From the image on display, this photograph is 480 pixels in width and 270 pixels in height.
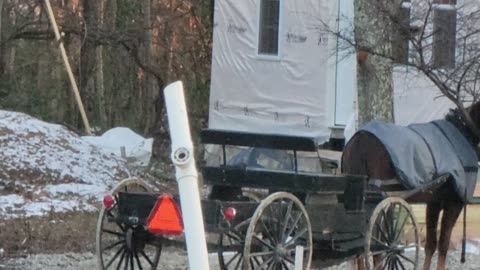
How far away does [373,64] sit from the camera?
15.5 metres

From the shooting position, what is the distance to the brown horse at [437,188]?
971 cm

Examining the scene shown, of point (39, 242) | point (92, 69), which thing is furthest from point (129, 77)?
point (39, 242)

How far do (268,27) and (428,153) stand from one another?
11252mm

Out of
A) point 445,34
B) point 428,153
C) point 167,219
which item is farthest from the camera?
point 445,34

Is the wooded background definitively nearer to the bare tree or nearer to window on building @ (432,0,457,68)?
window on building @ (432,0,457,68)

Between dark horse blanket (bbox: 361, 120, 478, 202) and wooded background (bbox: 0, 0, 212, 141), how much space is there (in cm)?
1377

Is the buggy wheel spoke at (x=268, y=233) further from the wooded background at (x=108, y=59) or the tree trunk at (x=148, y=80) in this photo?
the tree trunk at (x=148, y=80)

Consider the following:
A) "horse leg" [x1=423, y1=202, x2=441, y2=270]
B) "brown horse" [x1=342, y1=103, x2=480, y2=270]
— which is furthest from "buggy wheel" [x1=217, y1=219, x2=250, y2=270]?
"horse leg" [x1=423, y1=202, x2=441, y2=270]

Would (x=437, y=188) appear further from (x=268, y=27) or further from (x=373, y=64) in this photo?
(x=268, y=27)

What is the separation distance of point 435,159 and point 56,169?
749 cm

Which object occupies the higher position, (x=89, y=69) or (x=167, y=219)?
(x=89, y=69)

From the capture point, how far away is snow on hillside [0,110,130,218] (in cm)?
1364

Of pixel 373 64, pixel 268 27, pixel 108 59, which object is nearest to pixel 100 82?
pixel 108 59

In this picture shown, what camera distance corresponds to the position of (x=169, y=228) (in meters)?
3.81
